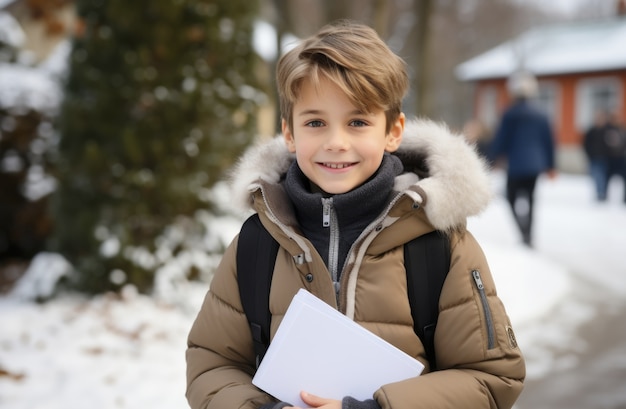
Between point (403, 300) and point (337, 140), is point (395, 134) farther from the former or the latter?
point (403, 300)

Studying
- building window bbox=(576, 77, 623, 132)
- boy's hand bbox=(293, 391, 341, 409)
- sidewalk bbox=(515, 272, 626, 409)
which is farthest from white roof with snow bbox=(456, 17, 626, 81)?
boy's hand bbox=(293, 391, 341, 409)

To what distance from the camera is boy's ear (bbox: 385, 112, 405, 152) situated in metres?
1.92

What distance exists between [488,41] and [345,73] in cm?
3905

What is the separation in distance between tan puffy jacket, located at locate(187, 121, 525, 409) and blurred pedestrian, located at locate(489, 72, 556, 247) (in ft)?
24.2

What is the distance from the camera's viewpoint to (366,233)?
5.86ft

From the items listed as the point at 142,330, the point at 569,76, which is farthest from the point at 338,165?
the point at 569,76

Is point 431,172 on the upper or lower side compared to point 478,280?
upper

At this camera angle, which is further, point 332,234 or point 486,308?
point 332,234

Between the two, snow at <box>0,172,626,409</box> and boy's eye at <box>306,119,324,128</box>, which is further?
snow at <box>0,172,626,409</box>

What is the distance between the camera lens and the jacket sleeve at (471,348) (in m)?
1.70

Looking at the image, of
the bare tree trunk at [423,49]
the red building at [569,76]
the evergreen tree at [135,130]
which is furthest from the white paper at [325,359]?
the red building at [569,76]

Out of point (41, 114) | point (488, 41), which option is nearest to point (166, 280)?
point (41, 114)

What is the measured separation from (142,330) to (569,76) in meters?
22.9

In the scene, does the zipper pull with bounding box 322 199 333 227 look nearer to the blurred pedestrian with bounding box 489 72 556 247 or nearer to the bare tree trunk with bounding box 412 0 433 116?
the blurred pedestrian with bounding box 489 72 556 247
